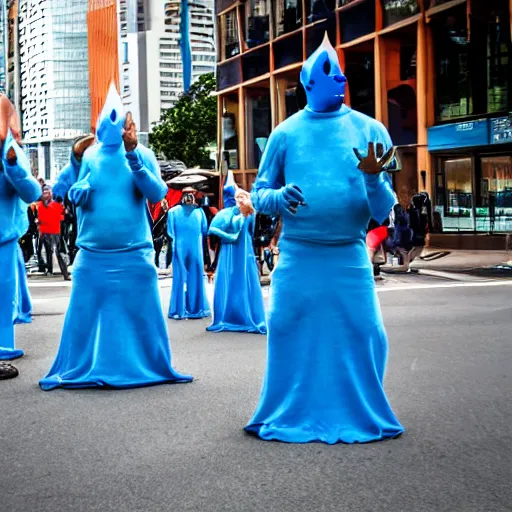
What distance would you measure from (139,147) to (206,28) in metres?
55.7

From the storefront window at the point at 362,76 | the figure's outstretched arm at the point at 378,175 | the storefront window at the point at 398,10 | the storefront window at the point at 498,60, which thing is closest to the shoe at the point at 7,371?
the figure's outstretched arm at the point at 378,175

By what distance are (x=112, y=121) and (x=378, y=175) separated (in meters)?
2.57

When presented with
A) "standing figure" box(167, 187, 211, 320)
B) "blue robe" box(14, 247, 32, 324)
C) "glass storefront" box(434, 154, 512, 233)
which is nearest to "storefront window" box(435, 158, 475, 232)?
"glass storefront" box(434, 154, 512, 233)

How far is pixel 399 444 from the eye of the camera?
5828mm

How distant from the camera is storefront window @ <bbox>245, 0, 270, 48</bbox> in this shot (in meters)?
37.8

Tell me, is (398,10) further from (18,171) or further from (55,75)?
(55,75)

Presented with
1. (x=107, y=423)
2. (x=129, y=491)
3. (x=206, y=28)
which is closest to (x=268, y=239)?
(x=107, y=423)

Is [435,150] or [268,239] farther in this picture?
[435,150]

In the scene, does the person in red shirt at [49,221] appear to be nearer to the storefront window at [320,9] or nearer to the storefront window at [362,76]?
the storefront window at [362,76]

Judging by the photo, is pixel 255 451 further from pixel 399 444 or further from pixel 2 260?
pixel 2 260

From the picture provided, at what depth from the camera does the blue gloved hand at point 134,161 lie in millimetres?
7770

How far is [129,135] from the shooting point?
7.67m

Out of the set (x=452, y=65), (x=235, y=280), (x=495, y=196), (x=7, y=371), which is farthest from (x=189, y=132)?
(x=7, y=371)

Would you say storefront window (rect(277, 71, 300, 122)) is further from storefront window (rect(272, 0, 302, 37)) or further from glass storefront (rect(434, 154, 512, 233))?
glass storefront (rect(434, 154, 512, 233))
